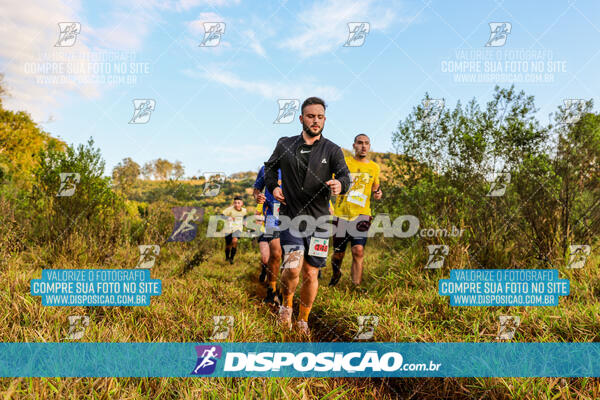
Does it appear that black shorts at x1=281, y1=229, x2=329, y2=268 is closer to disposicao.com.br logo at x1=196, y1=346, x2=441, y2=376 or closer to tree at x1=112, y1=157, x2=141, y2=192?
disposicao.com.br logo at x1=196, y1=346, x2=441, y2=376

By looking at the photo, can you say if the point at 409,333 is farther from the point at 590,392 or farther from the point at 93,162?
the point at 93,162

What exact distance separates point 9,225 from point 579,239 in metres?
10.0

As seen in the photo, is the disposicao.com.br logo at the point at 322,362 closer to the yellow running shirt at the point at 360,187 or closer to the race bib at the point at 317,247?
the race bib at the point at 317,247

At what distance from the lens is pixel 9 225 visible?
18.6 ft

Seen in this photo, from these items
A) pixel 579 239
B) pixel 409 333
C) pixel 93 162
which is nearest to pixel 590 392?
pixel 409 333
